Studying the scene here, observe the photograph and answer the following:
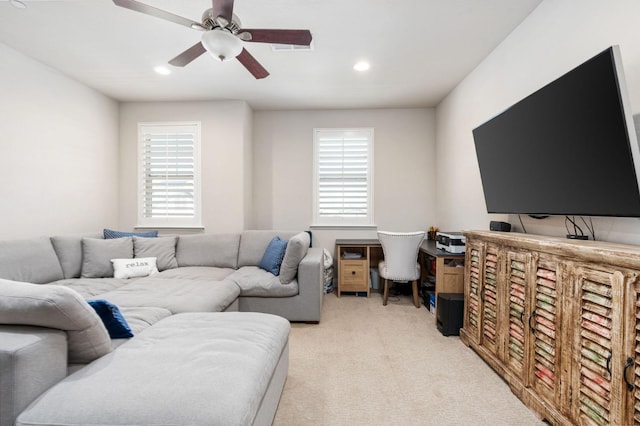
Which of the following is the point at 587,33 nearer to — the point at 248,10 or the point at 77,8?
the point at 248,10

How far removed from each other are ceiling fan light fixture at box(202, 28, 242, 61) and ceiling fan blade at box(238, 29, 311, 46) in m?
0.09

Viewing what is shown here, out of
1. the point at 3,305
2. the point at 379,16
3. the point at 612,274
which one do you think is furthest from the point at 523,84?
the point at 3,305

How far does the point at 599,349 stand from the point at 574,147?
100cm

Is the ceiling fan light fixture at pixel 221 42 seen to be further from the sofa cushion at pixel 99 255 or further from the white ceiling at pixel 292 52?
the sofa cushion at pixel 99 255

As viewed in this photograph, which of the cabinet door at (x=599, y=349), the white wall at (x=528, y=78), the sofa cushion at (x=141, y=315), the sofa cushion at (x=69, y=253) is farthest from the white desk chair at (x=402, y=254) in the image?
the sofa cushion at (x=69, y=253)

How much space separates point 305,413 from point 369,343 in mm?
1057

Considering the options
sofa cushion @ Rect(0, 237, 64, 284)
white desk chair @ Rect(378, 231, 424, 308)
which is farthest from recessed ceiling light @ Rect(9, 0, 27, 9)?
white desk chair @ Rect(378, 231, 424, 308)

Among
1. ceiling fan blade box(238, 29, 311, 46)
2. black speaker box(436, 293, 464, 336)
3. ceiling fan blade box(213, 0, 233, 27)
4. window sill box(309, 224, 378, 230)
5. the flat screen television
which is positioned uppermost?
ceiling fan blade box(213, 0, 233, 27)

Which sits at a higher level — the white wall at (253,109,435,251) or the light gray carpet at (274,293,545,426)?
the white wall at (253,109,435,251)

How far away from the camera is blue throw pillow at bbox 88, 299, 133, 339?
144cm

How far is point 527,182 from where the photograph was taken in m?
1.99

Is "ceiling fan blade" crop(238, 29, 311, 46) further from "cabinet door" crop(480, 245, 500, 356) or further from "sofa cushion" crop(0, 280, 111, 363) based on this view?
"cabinet door" crop(480, 245, 500, 356)

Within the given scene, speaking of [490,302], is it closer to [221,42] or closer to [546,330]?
[546,330]

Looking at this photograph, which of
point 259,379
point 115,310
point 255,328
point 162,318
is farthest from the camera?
point 162,318
